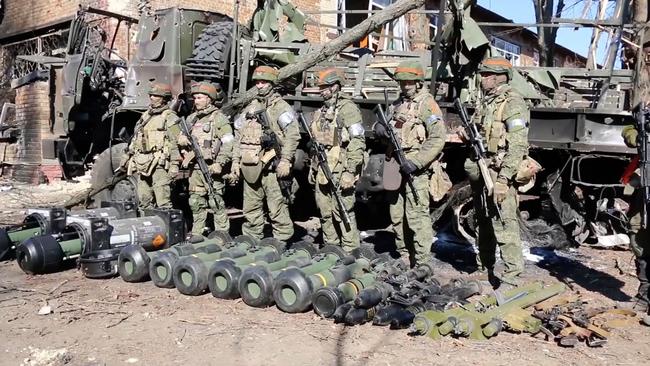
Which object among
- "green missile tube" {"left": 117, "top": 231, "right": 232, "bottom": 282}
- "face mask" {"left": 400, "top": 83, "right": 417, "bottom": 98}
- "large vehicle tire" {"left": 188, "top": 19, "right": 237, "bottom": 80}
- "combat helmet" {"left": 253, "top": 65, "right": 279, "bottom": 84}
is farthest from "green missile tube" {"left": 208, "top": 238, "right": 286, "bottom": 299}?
"large vehicle tire" {"left": 188, "top": 19, "right": 237, "bottom": 80}

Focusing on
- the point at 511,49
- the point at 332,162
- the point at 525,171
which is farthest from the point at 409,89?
the point at 511,49

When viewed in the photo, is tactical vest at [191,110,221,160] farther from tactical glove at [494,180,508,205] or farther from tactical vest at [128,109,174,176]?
tactical glove at [494,180,508,205]

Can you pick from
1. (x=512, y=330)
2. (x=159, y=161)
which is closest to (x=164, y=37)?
(x=159, y=161)

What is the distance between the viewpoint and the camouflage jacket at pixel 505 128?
5.19 m

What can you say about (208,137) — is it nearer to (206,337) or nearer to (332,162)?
(332,162)

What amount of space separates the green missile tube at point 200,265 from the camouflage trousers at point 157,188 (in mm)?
1790

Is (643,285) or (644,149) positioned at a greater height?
(644,149)

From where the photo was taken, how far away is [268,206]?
6535 mm

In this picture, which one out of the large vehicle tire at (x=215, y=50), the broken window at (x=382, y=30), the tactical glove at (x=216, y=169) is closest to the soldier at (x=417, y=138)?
the tactical glove at (x=216, y=169)

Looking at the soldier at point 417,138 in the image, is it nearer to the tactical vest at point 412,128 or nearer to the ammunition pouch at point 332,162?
the tactical vest at point 412,128

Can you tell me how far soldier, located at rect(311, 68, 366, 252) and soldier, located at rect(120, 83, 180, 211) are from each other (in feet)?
5.95

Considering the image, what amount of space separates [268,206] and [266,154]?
1.85 feet

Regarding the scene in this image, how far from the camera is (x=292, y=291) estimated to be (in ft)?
16.1

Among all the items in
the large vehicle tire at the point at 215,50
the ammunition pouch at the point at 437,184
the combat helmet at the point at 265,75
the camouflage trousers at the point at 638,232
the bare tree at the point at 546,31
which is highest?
the bare tree at the point at 546,31
